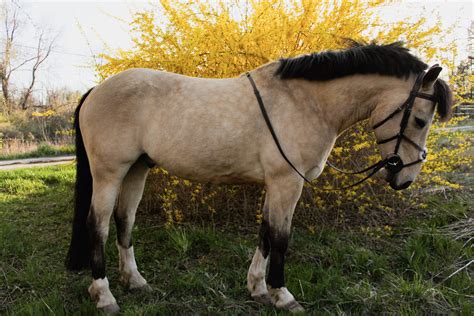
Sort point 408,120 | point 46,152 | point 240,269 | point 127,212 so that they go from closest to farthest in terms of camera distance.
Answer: point 408,120
point 127,212
point 240,269
point 46,152

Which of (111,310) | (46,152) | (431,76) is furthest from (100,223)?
(46,152)

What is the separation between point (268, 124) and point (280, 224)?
0.76 m

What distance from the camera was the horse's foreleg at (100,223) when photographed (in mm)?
2744

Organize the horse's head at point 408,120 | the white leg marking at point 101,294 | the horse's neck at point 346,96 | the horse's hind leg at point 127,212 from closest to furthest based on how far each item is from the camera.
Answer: the horse's head at point 408,120, the horse's neck at point 346,96, the white leg marking at point 101,294, the horse's hind leg at point 127,212

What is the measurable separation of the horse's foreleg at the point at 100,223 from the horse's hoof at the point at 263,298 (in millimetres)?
1134

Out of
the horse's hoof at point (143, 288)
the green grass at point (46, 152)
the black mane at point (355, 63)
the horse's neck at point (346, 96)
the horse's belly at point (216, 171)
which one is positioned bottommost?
the horse's hoof at point (143, 288)

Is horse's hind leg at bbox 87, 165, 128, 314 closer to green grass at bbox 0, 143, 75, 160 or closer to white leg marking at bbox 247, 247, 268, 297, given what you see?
white leg marking at bbox 247, 247, 268, 297

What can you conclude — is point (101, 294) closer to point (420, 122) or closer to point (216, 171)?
point (216, 171)

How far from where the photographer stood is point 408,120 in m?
2.44

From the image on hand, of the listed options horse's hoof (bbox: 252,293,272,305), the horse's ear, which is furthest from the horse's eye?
horse's hoof (bbox: 252,293,272,305)

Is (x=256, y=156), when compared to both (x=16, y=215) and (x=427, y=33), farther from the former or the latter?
(x=16, y=215)

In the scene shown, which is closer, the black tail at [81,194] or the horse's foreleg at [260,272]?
the horse's foreleg at [260,272]

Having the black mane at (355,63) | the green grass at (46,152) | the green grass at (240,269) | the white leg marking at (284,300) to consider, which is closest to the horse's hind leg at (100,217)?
the green grass at (240,269)

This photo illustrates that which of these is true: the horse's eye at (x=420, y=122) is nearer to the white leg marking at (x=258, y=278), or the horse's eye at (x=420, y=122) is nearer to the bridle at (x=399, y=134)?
the bridle at (x=399, y=134)
